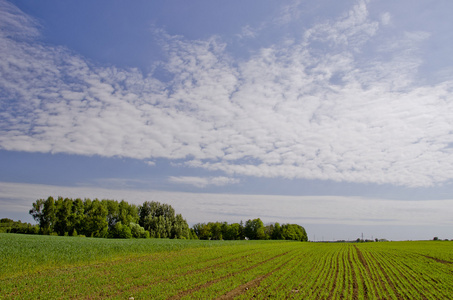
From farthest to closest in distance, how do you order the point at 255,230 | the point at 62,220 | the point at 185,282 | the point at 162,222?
A: 1. the point at 255,230
2. the point at 162,222
3. the point at 62,220
4. the point at 185,282

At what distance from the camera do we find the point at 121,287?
16734 millimetres

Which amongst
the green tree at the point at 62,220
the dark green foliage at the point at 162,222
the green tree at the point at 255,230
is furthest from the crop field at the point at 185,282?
the green tree at the point at 255,230

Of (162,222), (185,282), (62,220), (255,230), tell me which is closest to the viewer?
(185,282)

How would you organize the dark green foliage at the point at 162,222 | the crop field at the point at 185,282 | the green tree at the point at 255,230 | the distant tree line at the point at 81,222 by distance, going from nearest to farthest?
the crop field at the point at 185,282 < the distant tree line at the point at 81,222 < the dark green foliage at the point at 162,222 < the green tree at the point at 255,230

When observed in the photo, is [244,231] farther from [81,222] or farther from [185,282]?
[185,282]

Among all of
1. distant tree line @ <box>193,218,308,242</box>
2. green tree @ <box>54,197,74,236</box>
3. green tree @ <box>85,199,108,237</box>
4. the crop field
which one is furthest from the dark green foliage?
the crop field

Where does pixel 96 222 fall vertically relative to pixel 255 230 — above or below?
above

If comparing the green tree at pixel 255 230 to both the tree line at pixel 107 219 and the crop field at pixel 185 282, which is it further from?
the crop field at pixel 185 282

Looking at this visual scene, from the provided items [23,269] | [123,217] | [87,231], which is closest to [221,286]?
[23,269]

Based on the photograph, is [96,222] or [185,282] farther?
[96,222]

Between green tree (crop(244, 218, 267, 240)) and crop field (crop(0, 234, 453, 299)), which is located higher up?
crop field (crop(0, 234, 453, 299))

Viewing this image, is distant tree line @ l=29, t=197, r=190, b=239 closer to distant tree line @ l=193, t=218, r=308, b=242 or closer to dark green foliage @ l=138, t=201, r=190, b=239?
dark green foliage @ l=138, t=201, r=190, b=239

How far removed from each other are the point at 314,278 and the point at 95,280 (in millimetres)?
15452

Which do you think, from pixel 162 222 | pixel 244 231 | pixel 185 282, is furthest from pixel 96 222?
pixel 185 282
